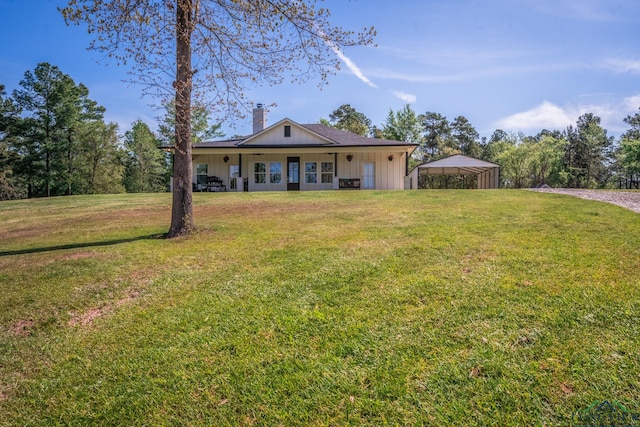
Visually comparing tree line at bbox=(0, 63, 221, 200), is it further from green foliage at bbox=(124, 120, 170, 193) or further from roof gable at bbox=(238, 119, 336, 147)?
roof gable at bbox=(238, 119, 336, 147)

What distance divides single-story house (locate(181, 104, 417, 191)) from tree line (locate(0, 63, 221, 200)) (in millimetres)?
9235

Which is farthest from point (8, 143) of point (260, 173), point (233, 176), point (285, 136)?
point (285, 136)

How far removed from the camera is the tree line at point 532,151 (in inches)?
1721

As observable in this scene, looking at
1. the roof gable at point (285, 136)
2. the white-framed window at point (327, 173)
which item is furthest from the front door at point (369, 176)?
the roof gable at point (285, 136)

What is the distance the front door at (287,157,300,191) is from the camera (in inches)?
819

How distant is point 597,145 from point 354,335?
190ft

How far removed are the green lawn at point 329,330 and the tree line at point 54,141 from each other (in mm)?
26221

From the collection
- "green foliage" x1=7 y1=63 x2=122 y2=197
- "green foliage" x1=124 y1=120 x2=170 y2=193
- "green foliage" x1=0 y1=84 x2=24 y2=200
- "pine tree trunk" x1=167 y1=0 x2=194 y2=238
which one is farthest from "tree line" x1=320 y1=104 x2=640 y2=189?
"pine tree trunk" x1=167 y1=0 x2=194 y2=238

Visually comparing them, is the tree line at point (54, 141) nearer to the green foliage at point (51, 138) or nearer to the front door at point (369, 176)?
the green foliage at point (51, 138)

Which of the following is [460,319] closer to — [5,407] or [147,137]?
[5,407]

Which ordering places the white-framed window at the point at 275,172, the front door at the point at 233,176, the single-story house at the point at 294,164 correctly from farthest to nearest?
the front door at the point at 233,176 → the white-framed window at the point at 275,172 → the single-story house at the point at 294,164

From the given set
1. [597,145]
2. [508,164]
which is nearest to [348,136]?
[508,164]

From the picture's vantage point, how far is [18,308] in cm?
383

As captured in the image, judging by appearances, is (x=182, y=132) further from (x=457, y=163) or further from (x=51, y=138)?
(x=51, y=138)
